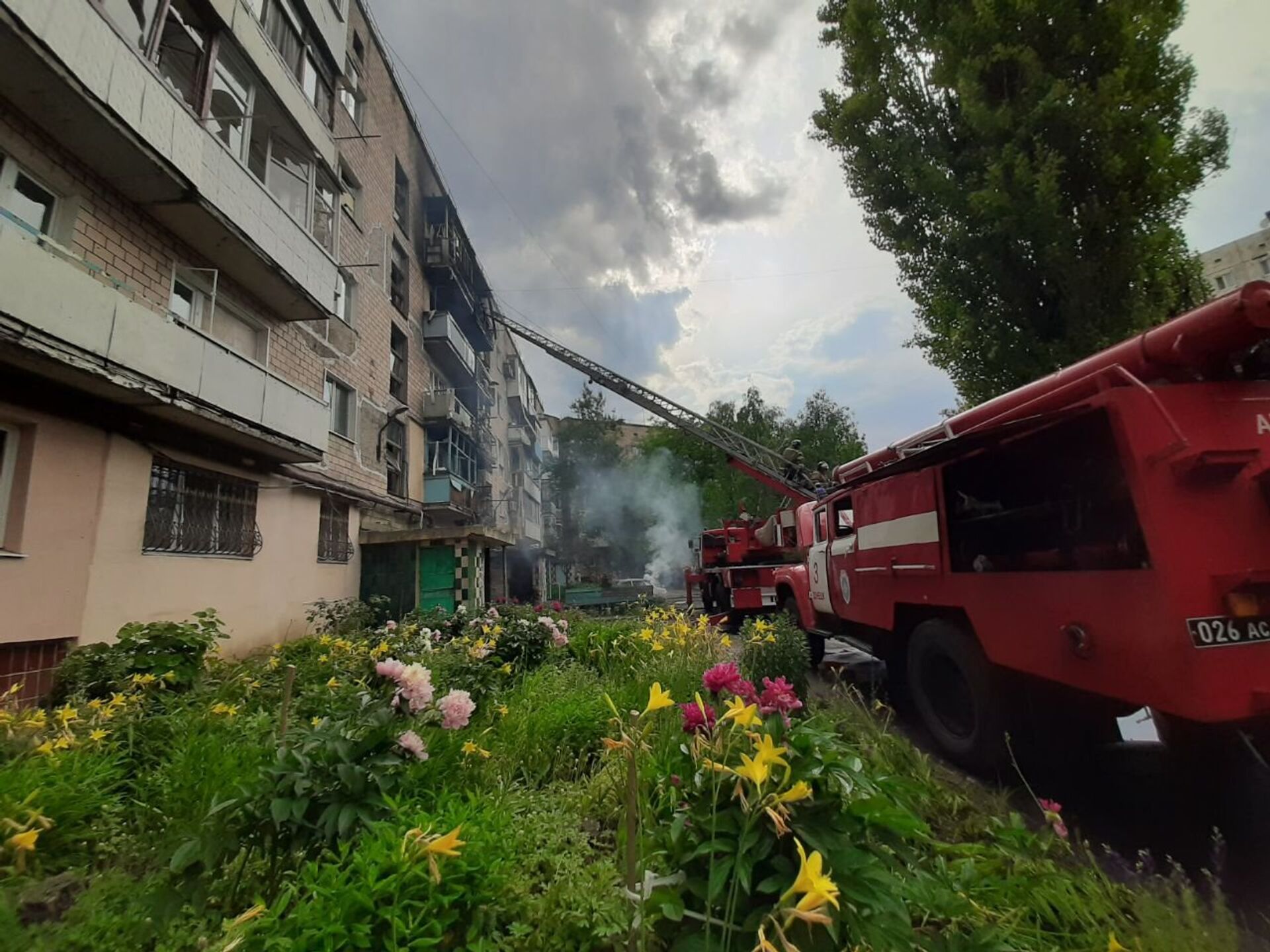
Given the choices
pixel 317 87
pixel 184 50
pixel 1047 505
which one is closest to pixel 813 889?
pixel 1047 505

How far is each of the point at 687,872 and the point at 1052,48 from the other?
1156 cm

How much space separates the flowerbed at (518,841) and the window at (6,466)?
275 centimetres

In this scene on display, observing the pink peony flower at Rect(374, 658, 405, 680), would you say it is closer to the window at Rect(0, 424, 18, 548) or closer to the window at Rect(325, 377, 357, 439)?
the window at Rect(0, 424, 18, 548)

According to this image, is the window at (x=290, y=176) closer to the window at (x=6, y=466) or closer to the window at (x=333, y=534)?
the window at (x=333, y=534)

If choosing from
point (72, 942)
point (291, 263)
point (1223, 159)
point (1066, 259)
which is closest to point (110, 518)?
point (291, 263)

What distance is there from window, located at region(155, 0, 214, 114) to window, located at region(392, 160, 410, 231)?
9.20 meters

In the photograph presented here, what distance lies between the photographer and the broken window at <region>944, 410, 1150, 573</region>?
3.49 metres

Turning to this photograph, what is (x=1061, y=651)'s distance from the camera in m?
3.44

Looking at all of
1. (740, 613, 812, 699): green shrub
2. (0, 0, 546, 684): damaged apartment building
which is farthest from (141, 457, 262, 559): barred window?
(740, 613, 812, 699): green shrub

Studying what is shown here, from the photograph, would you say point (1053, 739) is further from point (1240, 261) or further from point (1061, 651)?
point (1240, 261)

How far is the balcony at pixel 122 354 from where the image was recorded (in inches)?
182

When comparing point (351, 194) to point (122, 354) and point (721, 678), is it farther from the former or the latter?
point (721, 678)

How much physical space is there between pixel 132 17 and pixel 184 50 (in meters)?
1.63

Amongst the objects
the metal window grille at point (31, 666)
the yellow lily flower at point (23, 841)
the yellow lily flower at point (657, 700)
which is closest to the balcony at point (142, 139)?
the metal window grille at point (31, 666)
